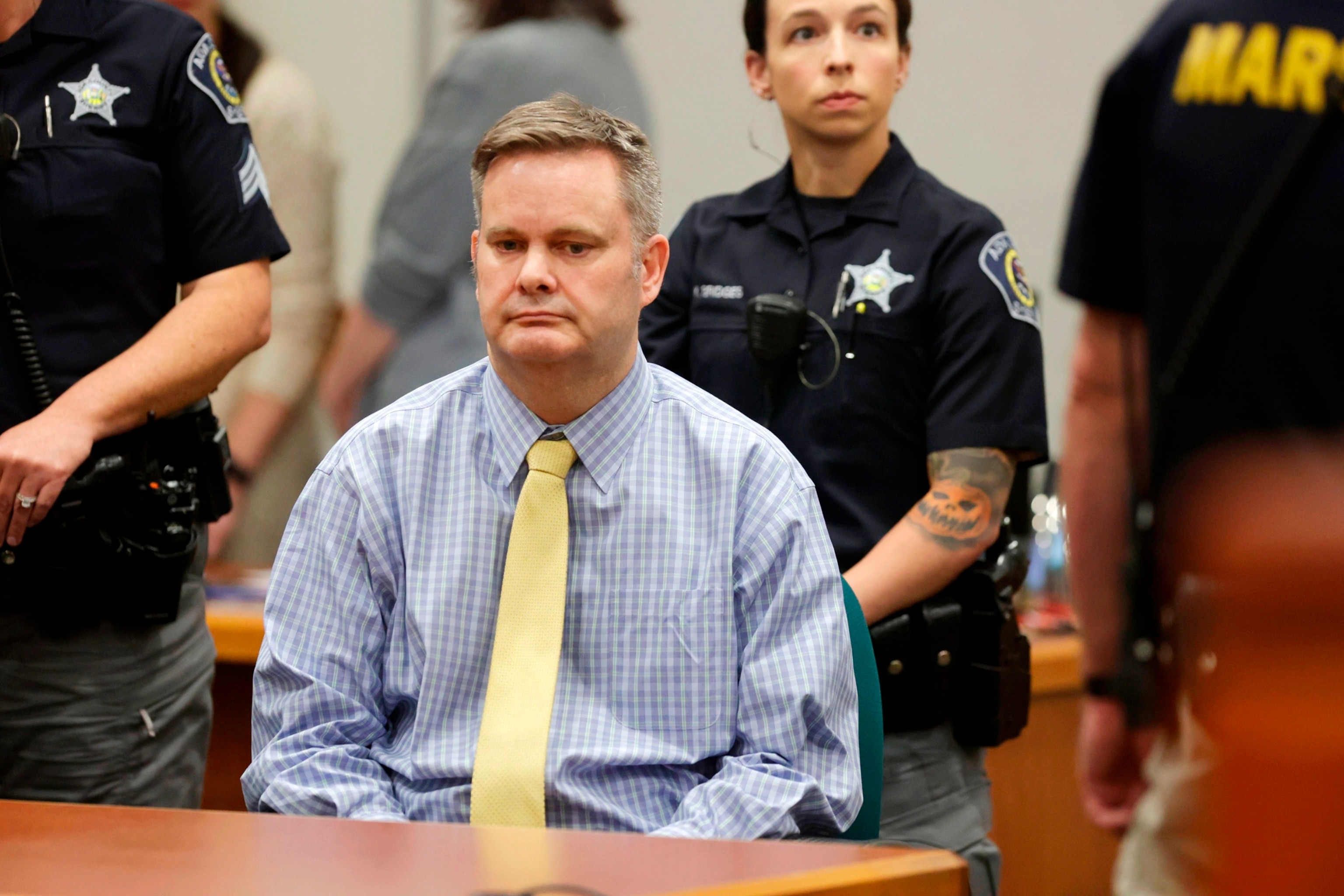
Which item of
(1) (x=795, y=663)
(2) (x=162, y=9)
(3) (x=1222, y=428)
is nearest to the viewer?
(3) (x=1222, y=428)

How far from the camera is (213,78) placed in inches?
81.7

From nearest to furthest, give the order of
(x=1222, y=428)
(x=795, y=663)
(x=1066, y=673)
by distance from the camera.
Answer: (x=1222, y=428)
(x=795, y=663)
(x=1066, y=673)

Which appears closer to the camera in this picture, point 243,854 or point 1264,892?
point 1264,892

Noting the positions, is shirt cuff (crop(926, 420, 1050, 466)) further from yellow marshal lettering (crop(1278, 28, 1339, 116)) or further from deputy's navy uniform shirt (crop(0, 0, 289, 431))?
yellow marshal lettering (crop(1278, 28, 1339, 116))

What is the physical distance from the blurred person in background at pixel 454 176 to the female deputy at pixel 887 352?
83 centimetres

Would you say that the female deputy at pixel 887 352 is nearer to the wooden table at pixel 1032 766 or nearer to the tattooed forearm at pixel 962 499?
the tattooed forearm at pixel 962 499

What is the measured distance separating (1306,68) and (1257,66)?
3cm

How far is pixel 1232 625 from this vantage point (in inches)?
30.8

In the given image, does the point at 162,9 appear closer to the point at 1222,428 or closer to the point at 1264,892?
the point at 1222,428

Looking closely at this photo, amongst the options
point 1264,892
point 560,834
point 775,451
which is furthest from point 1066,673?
point 1264,892

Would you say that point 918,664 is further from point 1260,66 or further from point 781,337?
point 1260,66

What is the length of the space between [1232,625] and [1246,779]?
0.25 ft

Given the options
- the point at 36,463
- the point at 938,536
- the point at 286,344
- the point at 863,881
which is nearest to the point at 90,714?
the point at 36,463

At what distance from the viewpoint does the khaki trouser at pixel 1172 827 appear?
0.91m
